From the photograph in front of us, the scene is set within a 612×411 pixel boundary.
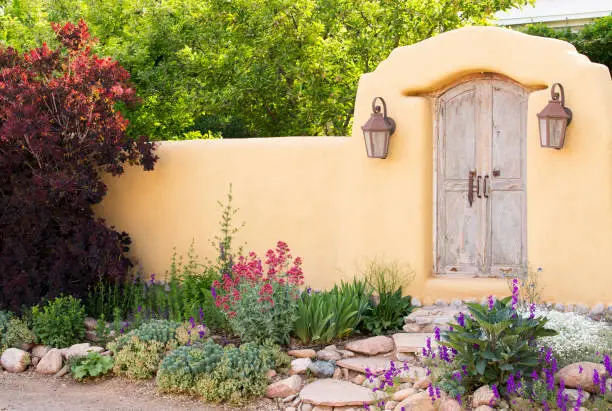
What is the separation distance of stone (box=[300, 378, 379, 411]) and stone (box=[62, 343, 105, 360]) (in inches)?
83.3

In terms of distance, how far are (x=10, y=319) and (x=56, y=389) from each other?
1483 millimetres

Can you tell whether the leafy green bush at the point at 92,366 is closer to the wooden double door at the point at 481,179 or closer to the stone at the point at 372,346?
the stone at the point at 372,346

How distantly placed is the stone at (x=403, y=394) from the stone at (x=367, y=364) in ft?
1.64

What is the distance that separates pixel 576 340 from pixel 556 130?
2.10 metres

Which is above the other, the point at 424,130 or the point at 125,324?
the point at 424,130

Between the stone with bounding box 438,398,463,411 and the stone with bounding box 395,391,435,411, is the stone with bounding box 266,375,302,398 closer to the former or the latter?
the stone with bounding box 395,391,435,411

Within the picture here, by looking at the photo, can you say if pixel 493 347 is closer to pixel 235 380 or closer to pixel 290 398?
pixel 290 398

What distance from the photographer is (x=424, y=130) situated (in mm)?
7938

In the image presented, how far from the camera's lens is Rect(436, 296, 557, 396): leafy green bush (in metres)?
5.35

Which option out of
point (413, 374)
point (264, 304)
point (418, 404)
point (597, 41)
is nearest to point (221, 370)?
point (264, 304)

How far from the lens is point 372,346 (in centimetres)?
682

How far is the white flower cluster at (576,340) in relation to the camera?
584 cm

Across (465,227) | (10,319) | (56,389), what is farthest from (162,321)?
(465,227)

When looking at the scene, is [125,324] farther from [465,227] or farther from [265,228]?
[465,227]
